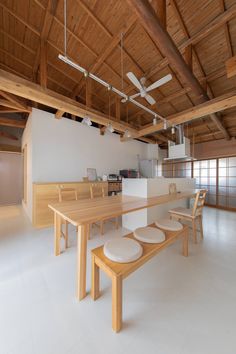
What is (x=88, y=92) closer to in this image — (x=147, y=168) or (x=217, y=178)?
(x=147, y=168)

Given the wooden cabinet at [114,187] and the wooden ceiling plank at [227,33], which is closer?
the wooden ceiling plank at [227,33]

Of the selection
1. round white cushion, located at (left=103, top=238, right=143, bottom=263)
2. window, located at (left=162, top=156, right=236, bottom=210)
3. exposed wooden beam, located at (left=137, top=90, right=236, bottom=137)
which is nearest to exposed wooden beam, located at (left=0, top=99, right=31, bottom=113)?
exposed wooden beam, located at (left=137, top=90, right=236, bottom=137)

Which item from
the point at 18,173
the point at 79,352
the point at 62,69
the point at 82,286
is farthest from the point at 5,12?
the point at 18,173

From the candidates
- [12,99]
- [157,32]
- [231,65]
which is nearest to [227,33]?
[231,65]

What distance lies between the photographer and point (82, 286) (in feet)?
4.33

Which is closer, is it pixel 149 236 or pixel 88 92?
pixel 149 236

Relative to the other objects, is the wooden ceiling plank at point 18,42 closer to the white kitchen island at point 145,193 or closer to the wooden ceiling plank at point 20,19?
the wooden ceiling plank at point 20,19

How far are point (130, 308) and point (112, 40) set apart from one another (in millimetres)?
3885

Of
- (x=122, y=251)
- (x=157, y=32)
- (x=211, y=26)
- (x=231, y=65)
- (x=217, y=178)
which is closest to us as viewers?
(x=122, y=251)

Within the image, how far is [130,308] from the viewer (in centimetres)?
124

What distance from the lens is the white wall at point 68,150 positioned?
352 centimetres

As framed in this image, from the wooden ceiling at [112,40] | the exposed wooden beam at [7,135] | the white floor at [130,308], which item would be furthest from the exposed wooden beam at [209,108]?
the exposed wooden beam at [7,135]

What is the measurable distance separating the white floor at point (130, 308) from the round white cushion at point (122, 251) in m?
0.51

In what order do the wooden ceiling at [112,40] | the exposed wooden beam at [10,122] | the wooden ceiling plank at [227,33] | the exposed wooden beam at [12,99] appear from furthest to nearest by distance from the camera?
the exposed wooden beam at [10,122] → the exposed wooden beam at [12,99] → the wooden ceiling at [112,40] → the wooden ceiling plank at [227,33]
